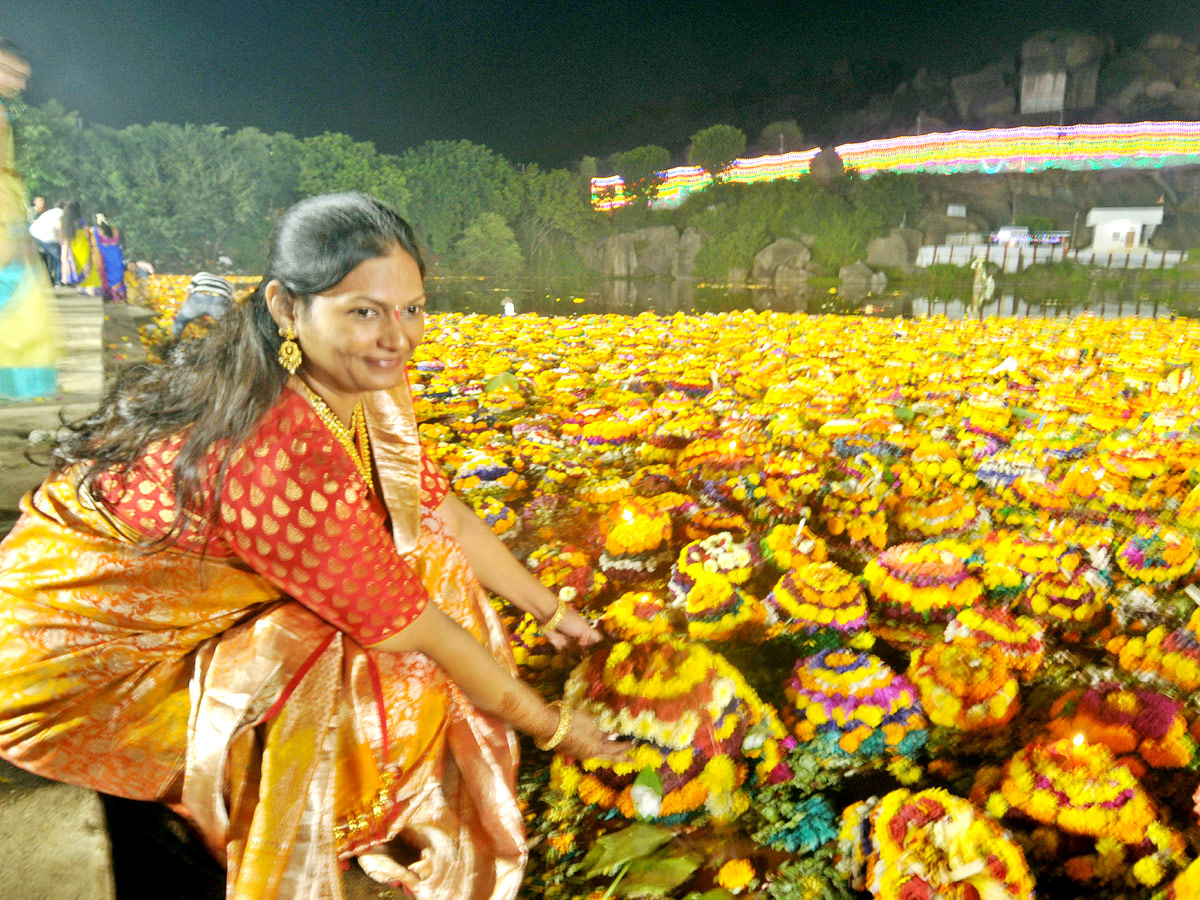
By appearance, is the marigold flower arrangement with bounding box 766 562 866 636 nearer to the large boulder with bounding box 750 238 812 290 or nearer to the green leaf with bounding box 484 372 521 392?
the green leaf with bounding box 484 372 521 392

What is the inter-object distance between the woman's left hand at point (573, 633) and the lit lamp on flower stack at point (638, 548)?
440 mm

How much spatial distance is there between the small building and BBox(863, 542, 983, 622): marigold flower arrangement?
298 inches

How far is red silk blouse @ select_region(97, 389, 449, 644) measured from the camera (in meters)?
0.98

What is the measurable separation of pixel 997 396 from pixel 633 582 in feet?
7.73

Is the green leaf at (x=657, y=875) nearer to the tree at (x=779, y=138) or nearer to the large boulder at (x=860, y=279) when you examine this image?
the large boulder at (x=860, y=279)

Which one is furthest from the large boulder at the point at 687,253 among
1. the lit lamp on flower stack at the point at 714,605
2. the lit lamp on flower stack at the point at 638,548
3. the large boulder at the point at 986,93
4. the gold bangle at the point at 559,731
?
the gold bangle at the point at 559,731

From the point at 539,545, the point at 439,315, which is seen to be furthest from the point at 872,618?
the point at 439,315

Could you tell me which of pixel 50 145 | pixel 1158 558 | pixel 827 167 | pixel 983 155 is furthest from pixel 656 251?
pixel 1158 558

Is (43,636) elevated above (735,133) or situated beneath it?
situated beneath

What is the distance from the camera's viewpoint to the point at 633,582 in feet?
6.53

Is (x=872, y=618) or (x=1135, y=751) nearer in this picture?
(x=1135, y=751)

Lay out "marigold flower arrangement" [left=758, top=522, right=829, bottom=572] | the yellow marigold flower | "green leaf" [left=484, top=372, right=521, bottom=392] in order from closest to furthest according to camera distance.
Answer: the yellow marigold flower
"marigold flower arrangement" [left=758, top=522, right=829, bottom=572]
"green leaf" [left=484, top=372, right=521, bottom=392]

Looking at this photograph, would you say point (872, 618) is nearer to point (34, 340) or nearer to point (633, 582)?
point (633, 582)

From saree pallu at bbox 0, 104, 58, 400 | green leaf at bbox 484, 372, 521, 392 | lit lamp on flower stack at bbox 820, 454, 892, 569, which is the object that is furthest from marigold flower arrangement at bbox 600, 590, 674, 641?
green leaf at bbox 484, 372, 521, 392
